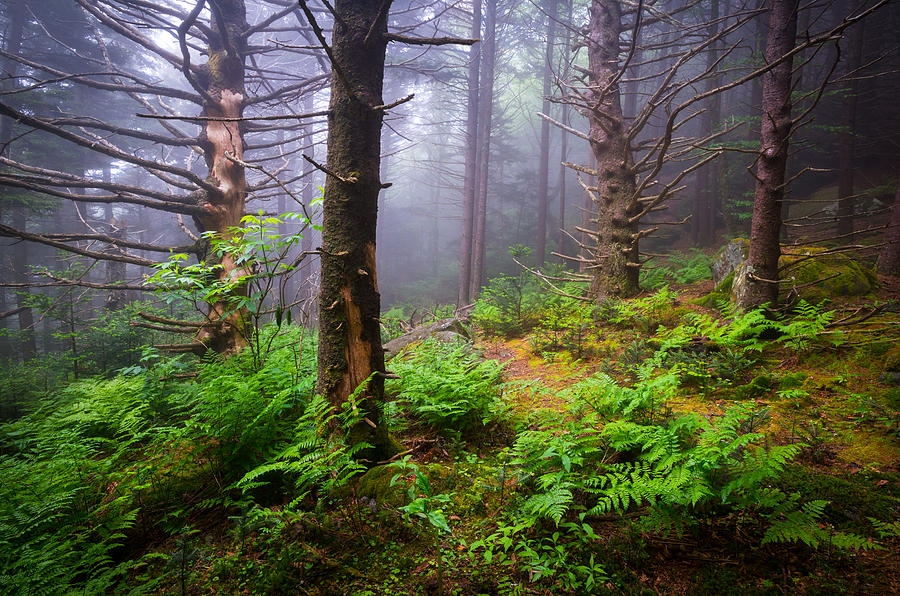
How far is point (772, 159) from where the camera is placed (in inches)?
188

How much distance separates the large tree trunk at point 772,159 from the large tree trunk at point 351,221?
527 centimetres

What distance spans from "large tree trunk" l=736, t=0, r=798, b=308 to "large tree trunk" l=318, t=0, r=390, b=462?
527 cm

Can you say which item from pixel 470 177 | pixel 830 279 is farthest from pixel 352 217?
pixel 470 177

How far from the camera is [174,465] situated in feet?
9.42

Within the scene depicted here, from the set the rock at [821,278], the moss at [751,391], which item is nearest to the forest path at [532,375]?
the moss at [751,391]

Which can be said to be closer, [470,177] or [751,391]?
[751,391]

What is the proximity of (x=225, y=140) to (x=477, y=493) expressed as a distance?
6389 millimetres

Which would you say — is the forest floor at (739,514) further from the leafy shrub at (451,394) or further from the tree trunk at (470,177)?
the tree trunk at (470,177)

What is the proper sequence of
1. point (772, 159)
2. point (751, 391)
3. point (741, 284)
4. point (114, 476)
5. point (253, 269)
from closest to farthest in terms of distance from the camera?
point (114, 476)
point (751, 391)
point (253, 269)
point (772, 159)
point (741, 284)

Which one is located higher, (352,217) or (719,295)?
(352,217)

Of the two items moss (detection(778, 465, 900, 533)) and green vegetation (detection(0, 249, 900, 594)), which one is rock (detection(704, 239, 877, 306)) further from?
moss (detection(778, 465, 900, 533))

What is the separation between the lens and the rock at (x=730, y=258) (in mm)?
7148

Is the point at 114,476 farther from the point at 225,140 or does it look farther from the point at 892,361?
the point at 892,361

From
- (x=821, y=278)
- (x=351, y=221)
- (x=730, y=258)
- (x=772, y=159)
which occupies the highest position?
(x=772, y=159)
